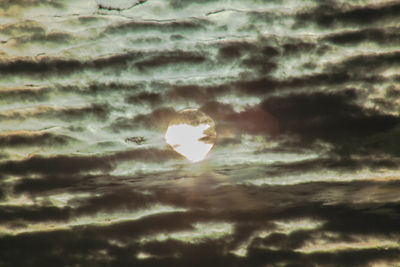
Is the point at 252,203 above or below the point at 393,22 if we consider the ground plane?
below

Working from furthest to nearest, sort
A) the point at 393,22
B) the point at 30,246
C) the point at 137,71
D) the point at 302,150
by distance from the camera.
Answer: the point at 30,246, the point at 302,150, the point at 137,71, the point at 393,22

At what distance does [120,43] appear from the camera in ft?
3.56

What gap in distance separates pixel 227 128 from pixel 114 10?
0.70 meters

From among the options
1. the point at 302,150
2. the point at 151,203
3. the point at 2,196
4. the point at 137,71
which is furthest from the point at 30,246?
the point at 302,150

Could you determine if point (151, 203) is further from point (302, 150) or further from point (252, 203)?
point (302, 150)

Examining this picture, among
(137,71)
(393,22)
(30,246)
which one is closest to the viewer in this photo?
(393,22)

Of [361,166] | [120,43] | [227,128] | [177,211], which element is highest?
[120,43]

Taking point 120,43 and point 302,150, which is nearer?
point 120,43

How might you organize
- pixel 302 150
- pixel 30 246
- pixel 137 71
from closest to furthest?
pixel 137 71 → pixel 302 150 → pixel 30 246

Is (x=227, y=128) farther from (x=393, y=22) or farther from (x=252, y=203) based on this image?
(x=393, y=22)

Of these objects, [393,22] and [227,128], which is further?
[227,128]

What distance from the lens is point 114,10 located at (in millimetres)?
1033

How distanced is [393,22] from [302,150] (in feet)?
2.10

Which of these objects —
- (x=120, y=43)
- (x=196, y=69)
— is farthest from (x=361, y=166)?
(x=120, y=43)
